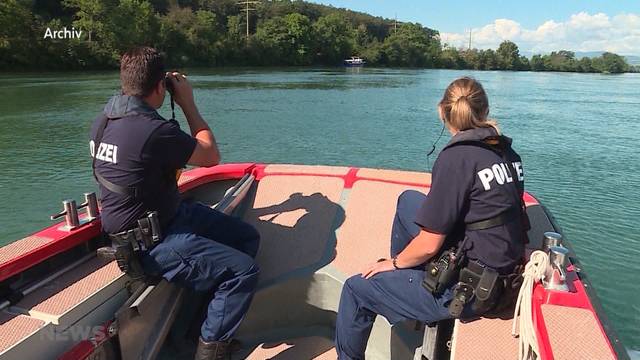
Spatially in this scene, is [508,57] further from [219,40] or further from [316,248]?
[316,248]

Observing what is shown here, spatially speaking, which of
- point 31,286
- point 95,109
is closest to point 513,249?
point 31,286

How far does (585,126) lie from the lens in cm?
1537

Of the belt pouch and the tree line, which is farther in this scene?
the tree line

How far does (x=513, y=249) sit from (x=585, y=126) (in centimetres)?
1561

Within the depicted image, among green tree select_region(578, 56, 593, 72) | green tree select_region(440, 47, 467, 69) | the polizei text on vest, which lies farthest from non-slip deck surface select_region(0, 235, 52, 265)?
green tree select_region(578, 56, 593, 72)

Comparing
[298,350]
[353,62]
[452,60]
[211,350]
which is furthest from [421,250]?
[452,60]

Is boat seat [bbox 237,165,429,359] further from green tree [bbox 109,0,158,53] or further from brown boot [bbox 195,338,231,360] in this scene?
green tree [bbox 109,0,158,53]

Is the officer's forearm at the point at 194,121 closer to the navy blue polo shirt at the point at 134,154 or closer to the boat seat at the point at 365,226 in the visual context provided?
the navy blue polo shirt at the point at 134,154

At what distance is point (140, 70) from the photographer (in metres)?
2.09

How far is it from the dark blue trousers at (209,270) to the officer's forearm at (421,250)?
0.72 metres

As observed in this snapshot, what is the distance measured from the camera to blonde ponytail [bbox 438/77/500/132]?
193 centimetres

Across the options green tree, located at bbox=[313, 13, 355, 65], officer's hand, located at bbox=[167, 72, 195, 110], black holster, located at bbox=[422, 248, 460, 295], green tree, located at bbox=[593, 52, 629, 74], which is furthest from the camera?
green tree, located at bbox=[593, 52, 629, 74]

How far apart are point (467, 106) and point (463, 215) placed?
43 cm

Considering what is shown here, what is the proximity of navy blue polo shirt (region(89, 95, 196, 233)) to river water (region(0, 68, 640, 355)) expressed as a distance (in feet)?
12.8
